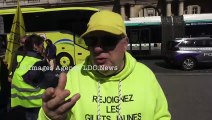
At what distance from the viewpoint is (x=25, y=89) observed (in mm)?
4254

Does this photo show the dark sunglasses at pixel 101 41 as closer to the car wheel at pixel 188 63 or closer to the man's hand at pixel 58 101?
the man's hand at pixel 58 101

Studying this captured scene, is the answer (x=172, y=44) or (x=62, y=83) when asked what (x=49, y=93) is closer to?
(x=62, y=83)

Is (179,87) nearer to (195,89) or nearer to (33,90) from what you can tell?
(195,89)

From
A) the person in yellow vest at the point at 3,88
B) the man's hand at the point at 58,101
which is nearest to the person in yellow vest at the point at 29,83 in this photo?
the person in yellow vest at the point at 3,88

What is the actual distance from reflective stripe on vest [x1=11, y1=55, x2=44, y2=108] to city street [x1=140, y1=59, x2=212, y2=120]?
348 centimetres

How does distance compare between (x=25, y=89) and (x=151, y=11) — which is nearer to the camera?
(x=25, y=89)

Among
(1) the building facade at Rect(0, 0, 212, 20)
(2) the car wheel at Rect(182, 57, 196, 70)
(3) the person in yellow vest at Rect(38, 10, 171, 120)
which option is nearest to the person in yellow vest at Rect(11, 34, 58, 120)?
(3) the person in yellow vest at Rect(38, 10, 171, 120)

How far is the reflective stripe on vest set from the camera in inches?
167

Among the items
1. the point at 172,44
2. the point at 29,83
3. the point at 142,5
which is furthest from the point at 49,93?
the point at 142,5

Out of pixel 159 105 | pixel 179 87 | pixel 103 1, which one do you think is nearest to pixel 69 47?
pixel 179 87

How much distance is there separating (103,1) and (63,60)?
1075 inches

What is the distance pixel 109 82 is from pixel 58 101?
541 mm

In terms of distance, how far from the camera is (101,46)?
5.97 feet

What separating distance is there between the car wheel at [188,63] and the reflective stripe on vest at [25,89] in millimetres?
12394
